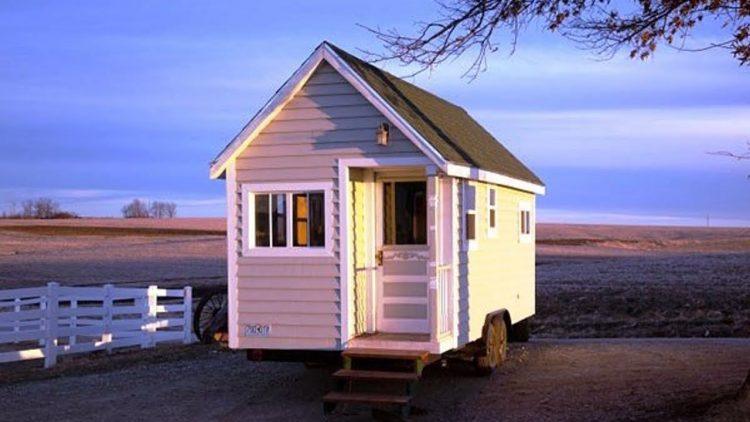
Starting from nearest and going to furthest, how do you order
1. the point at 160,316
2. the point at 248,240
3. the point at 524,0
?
the point at 524,0, the point at 248,240, the point at 160,316

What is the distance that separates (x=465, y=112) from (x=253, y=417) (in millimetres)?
8946

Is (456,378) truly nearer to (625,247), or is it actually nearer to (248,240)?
(248,240)

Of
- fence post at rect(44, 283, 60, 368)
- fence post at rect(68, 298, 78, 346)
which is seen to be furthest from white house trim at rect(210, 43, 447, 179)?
fence post at rect(68, 298, 78, 346)

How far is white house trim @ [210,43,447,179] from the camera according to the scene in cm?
1230

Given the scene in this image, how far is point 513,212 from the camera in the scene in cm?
1677

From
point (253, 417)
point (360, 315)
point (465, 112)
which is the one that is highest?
point (465, 112)

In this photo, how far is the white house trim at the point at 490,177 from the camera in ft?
40.7

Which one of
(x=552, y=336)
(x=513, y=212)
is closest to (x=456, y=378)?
(x=513, y=212)

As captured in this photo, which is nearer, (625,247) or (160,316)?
(160,316)

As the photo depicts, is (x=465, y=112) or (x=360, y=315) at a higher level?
(x=465, y=112)

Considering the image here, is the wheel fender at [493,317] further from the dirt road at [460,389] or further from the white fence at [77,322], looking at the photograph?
the white fence at [77,322]

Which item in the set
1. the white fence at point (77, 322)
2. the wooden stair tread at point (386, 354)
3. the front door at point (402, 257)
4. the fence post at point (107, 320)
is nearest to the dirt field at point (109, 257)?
the white fence at point (77, 322)

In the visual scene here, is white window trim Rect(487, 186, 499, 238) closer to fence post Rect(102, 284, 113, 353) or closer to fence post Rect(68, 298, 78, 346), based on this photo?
fence post Rect(102, 284, 113, 353)

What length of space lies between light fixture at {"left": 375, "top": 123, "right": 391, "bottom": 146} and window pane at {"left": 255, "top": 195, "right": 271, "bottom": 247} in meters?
1.67
